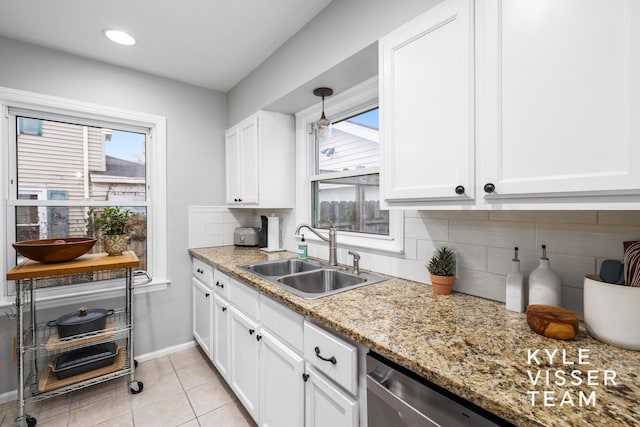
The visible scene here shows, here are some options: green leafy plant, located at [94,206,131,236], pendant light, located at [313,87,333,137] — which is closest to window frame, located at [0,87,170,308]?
green leafy plant, located at [94,206,131,236]

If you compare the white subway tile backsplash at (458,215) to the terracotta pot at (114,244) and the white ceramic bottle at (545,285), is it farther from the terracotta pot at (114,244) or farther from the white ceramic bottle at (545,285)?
the terracotta pot at (114,244)

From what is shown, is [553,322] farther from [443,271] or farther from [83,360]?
[83,360]

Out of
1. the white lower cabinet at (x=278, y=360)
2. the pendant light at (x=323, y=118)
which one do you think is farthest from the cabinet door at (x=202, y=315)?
the pendant light at (x=323, y=118)

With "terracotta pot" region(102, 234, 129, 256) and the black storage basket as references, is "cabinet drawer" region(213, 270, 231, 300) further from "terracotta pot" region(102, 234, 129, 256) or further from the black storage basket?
the black storage basket

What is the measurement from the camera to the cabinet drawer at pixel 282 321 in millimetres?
1273

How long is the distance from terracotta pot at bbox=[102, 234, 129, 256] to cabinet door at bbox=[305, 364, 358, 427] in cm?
175

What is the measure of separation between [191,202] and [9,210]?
4.01 ft

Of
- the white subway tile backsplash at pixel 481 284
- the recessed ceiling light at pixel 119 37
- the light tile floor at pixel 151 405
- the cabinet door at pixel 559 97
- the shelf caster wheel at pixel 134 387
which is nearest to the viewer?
the cabinet door at pixel 559 97

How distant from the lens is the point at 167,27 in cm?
193

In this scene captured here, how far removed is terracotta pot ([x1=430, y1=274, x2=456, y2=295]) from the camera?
4.32ft

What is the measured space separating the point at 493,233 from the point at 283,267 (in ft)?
4.67

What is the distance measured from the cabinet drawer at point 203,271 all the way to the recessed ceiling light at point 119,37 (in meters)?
1.73

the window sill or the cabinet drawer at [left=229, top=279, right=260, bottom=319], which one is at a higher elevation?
the cabinet drawer at [left=229, top=279, right=260, bottom=319]

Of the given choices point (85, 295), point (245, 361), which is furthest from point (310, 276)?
point (85, 295)
